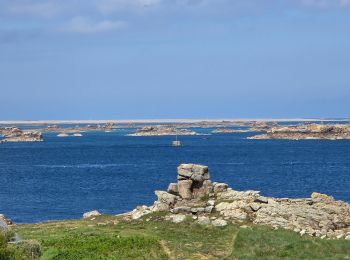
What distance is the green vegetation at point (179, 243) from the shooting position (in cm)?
3703

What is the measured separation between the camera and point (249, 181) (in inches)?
4422

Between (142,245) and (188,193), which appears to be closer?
(142,245)

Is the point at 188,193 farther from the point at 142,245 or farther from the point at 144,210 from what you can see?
the point at 142,245

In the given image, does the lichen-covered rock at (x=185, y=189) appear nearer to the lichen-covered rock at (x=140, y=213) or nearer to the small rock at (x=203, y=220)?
the lichen-covered rock at (x=140, y=213)

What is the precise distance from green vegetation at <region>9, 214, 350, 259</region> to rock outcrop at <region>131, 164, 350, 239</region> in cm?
260

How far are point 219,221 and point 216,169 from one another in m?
92.5

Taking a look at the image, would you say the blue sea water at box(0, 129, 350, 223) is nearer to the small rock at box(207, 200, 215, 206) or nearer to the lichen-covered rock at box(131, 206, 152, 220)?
the lichen-covered rock at box(131, 206, 152, 220)

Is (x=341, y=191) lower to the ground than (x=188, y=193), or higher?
lower

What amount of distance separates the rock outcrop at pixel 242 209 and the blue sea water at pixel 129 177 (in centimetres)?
2467

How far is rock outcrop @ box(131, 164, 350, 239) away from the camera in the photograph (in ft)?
152

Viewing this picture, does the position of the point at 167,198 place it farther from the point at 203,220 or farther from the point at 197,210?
the point at 203,220

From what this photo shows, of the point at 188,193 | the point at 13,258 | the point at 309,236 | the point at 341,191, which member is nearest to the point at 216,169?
the point at 341,191

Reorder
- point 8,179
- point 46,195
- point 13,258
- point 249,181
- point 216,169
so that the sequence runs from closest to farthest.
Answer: point 13,258, point 46,195, point 249,181, point 8,179, point 216,169

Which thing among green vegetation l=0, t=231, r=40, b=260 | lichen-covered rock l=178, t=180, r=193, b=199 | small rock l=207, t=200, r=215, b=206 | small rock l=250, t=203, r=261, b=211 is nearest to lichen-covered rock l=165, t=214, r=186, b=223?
small rock l=207, t=200, r=215, b=206
